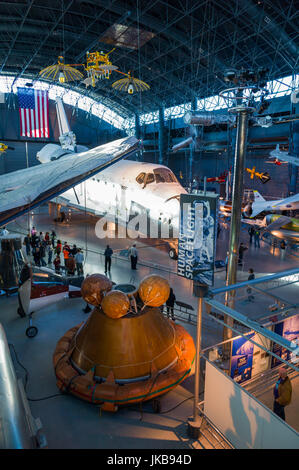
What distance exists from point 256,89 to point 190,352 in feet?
19.7

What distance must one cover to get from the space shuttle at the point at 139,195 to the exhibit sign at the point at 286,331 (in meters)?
7.41

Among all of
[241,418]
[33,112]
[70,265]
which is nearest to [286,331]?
[241,418]

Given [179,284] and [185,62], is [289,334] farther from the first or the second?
[185,62]

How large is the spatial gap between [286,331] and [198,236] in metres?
3.59

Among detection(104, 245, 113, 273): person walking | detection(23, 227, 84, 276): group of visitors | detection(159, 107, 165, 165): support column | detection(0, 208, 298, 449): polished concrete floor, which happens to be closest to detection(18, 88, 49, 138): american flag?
detection(159, 107, 165, 165): support column

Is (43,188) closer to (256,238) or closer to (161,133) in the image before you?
(256,238)

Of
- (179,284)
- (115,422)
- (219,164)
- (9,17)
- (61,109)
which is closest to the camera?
(115,422)

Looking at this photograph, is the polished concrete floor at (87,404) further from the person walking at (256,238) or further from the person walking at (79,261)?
the person walking at (256,238)

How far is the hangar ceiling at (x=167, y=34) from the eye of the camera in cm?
2358

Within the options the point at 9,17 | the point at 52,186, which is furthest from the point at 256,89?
the point at 9,17

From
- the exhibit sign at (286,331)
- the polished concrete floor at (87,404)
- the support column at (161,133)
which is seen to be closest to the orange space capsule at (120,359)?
the polished concrete floor at (87,404)

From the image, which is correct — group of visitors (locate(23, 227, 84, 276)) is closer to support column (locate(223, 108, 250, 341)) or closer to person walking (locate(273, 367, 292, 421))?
support column (locate(223, 108, 250, 341))

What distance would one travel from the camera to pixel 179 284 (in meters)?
13.5

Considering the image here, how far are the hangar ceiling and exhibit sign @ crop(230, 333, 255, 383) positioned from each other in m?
22.4
